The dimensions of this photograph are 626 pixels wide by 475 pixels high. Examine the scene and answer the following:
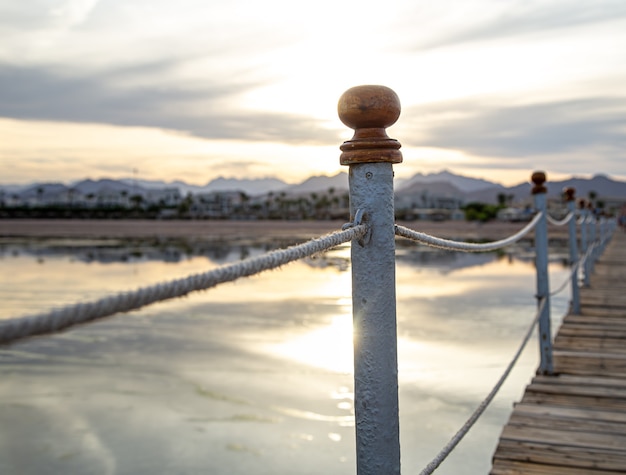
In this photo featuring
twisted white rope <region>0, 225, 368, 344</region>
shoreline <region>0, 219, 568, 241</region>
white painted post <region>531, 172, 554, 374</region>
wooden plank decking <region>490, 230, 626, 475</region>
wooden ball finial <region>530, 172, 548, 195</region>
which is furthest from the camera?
shoreline <region>0, 219, 568, 241</region>

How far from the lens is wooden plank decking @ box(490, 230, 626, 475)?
2.53 meters

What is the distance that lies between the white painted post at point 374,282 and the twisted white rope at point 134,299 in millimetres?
211

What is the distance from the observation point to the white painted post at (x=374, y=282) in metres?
1.21

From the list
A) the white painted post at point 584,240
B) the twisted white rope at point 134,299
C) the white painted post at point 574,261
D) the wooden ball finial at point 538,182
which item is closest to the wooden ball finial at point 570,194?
the white painted post at point 574,261

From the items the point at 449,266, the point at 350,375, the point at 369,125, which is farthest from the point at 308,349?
the point at 449,266

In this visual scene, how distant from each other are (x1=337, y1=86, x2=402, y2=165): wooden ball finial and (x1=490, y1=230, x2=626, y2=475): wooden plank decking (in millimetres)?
1758

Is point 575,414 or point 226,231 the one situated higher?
point 575,414

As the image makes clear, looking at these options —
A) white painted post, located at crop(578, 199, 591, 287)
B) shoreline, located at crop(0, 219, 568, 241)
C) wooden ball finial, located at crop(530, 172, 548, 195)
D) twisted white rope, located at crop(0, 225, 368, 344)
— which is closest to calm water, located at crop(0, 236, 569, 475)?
twisted white rope, located at crop(0, 225, 368, 344)

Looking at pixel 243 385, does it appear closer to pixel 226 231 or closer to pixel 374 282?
pixel 374 282

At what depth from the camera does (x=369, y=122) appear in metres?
1.24

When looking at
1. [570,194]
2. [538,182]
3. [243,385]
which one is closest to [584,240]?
[570,194]

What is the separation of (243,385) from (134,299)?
7159 mm

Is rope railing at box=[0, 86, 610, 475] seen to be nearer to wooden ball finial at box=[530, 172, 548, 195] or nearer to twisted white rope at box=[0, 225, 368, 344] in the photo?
twisted white rope at box=[0, 225, 368, 344]

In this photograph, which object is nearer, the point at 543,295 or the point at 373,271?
the point at 373,271
